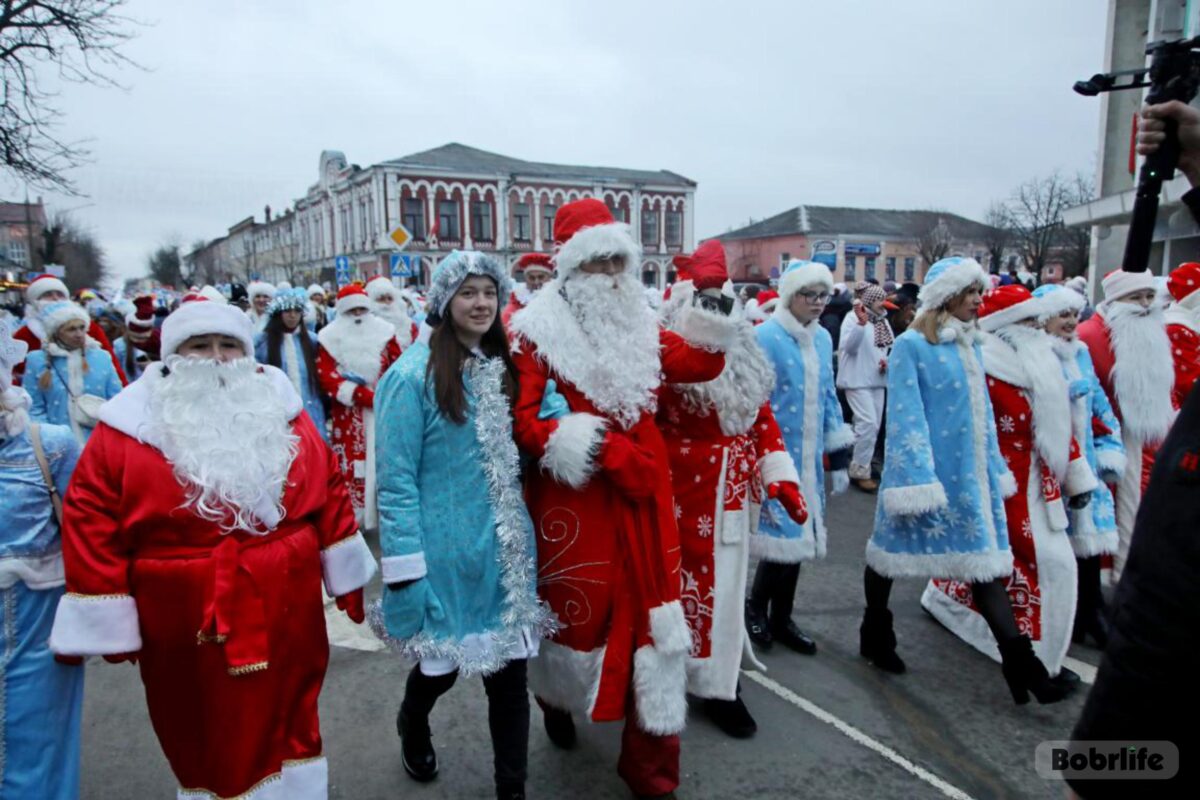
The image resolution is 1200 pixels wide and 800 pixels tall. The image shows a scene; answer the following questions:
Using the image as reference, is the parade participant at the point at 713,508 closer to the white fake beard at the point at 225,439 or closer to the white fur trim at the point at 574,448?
the white fur trim at the point at 574,448

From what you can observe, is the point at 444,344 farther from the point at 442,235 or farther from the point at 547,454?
the point at 442,235

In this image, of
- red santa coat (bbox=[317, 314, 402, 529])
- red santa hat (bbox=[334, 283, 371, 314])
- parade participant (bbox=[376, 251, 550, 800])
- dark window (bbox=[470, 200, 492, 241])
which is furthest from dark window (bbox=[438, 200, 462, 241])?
parade participant (bbox=[376, 251, 550, 800])

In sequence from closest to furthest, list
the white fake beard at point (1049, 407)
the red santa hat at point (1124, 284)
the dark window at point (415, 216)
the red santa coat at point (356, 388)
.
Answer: the white fake beard at point (1049, 407)
the red santa hat at point (1124, 284)
the red santa coat at point (356, 388)
the dark window at point (415, 216)

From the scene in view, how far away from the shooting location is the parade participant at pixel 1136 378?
4.44 meters

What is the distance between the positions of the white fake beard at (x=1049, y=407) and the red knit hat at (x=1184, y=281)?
1.84 metres

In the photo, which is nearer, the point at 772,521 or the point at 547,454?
the point at 547,454

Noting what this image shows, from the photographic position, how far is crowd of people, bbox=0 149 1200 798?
2262mm

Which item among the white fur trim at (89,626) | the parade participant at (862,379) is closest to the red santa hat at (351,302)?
the white fur trim at (89,626)

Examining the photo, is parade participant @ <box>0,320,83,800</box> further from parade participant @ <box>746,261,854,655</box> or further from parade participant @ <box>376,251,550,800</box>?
parade participant @ <box>746,261,854,655</box>

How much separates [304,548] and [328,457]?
0.35 meters

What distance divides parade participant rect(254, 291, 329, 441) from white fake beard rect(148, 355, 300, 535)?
13.2 feet

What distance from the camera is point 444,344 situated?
2.71 m

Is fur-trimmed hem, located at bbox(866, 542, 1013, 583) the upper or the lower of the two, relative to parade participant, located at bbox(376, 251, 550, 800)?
lower

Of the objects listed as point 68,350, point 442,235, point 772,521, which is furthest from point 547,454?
point 442,235
